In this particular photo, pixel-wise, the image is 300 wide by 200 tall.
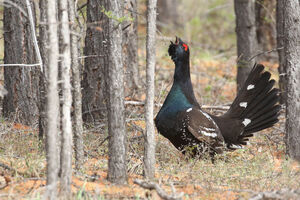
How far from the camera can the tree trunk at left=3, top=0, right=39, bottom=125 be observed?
23.9ft

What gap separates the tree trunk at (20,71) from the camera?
7.28 meters

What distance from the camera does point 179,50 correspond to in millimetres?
6664

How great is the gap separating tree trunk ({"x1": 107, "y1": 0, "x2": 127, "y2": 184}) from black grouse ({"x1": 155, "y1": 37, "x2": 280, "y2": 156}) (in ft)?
5.03

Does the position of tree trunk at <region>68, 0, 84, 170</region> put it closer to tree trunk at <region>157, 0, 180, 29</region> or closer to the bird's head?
the bird's head

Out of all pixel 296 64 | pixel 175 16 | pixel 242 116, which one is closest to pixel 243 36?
pixel 242 116

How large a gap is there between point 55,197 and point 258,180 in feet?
7.75

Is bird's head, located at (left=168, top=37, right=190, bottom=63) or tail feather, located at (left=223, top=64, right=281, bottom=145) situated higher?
bird's head, located at (left=168, top=37, right=190, bottom=63)

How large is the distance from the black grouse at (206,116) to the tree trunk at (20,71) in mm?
2210

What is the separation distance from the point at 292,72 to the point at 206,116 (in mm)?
1339

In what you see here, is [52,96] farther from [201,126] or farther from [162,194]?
[201,126]

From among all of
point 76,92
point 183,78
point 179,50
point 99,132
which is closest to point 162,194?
point 76,92

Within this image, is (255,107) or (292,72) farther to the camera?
(255,107)

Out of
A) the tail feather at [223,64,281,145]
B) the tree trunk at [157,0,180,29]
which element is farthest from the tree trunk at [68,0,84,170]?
the tree trunk at [157,0,180,29]

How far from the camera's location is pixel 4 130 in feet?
21.1
